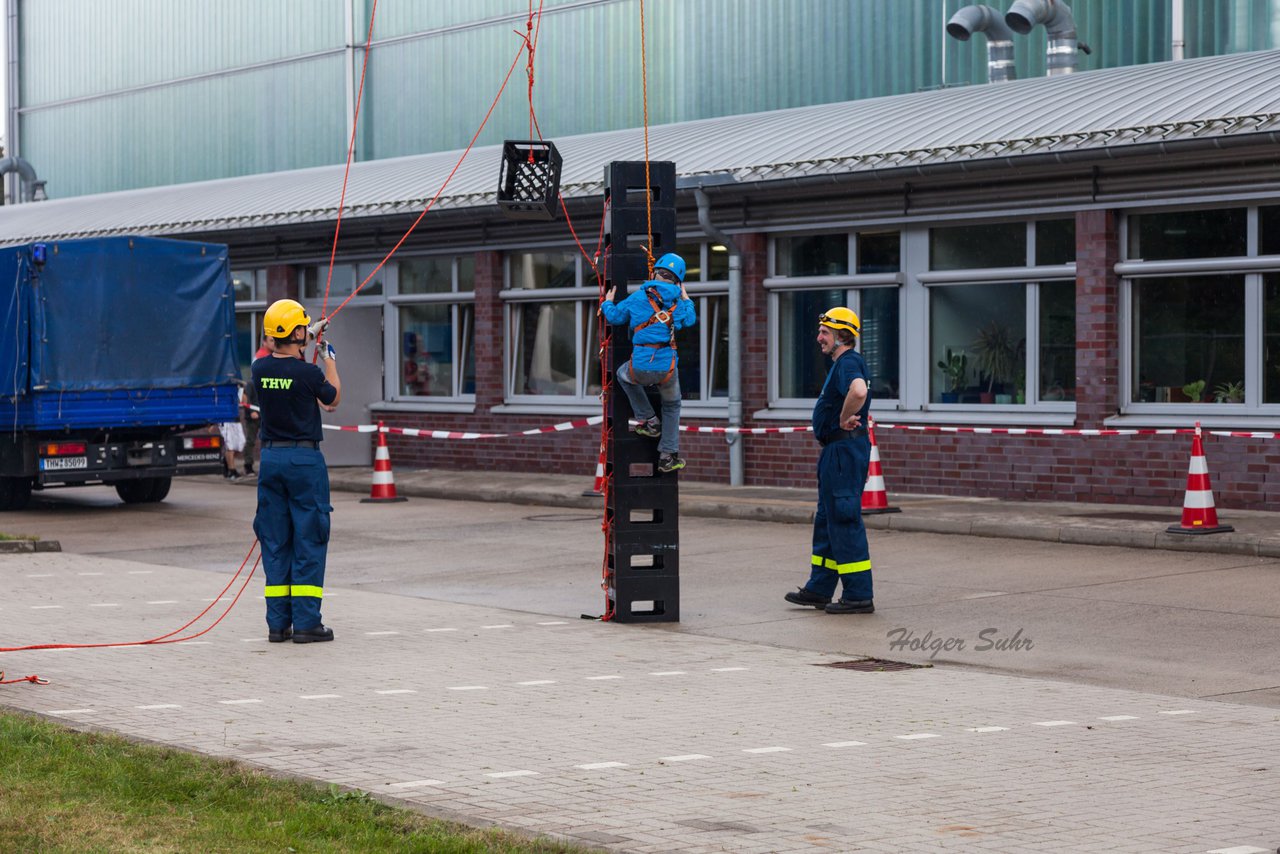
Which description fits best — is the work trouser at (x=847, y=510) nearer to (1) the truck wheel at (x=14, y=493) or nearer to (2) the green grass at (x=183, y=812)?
(2) the green grass at (x=183, y=812)

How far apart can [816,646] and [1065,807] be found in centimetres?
440

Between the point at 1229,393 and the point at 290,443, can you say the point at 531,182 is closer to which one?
the point at 290,443

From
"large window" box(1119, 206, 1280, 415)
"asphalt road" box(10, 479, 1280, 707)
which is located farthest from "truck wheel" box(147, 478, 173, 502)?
"large window" box(1119, 206, 1280, 415)

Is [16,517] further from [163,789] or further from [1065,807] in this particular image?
[1065,807]

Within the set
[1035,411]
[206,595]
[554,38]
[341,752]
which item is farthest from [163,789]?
[554,38]

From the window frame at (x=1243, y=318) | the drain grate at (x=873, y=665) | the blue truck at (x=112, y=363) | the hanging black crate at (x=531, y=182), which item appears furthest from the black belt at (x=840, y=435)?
the blue truck at (x=112, y=363)

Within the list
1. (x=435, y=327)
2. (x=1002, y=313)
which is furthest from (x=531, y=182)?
(x=435, y=327)

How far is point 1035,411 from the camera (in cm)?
2006

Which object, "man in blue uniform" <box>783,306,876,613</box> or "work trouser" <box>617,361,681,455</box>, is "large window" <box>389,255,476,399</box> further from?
"man in blue uniform" <box>783,306,876,613</box>

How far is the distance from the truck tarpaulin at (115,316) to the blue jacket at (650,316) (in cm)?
1023

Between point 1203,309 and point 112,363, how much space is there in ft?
38.3

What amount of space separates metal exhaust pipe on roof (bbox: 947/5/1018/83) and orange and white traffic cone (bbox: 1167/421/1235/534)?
8799 mm

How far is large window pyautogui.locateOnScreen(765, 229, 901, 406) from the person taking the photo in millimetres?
21484

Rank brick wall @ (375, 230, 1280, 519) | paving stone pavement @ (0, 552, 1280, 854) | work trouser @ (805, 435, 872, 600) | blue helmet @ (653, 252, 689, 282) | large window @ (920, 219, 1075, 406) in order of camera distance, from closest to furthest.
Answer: paving stone pavement @ (0, 552, 1280, 854)
work trouser @ (805, 435, 872, 600)
blue helmet @ (653, 252, 689, 282)
brick wall @ (375, 230, 1280, 519)
large window @ (920, 219, 1075, 406)
